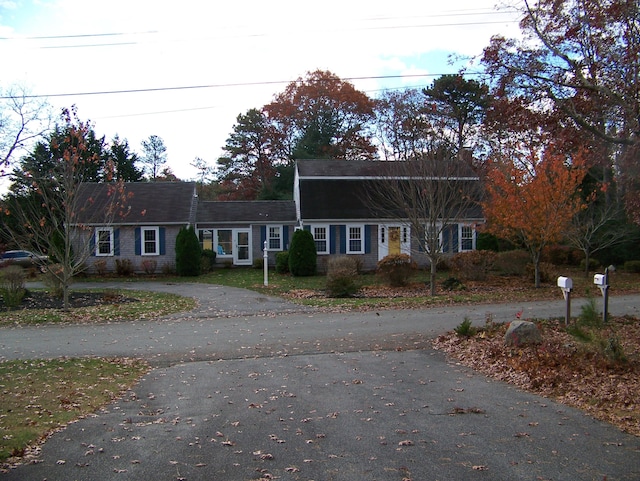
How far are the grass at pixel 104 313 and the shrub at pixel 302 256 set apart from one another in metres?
9.15

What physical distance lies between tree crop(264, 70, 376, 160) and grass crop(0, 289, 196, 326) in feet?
90.7

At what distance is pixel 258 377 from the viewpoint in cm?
916

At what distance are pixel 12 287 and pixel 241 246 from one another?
15167mm

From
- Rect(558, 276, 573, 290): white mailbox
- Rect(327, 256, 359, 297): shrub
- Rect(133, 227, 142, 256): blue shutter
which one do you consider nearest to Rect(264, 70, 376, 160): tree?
Rect(133, 227, 142, 256): blue shutter

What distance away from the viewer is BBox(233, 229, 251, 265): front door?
1298 inches

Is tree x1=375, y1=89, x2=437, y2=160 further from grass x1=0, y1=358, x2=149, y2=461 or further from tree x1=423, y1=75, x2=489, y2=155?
grass x1=0, y1=358, x2=149, y2=461

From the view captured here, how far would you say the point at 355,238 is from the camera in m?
30.8

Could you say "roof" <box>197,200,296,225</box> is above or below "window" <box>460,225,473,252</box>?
above

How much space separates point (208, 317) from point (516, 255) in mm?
14218

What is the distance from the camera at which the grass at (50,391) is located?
6.17 m

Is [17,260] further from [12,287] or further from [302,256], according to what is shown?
[302,256]

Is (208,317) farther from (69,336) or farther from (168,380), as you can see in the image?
(168,380)

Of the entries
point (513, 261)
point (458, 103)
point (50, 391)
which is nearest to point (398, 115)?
point (458, 103)

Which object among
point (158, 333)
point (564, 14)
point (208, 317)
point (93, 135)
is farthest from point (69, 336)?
point (93, 135)
